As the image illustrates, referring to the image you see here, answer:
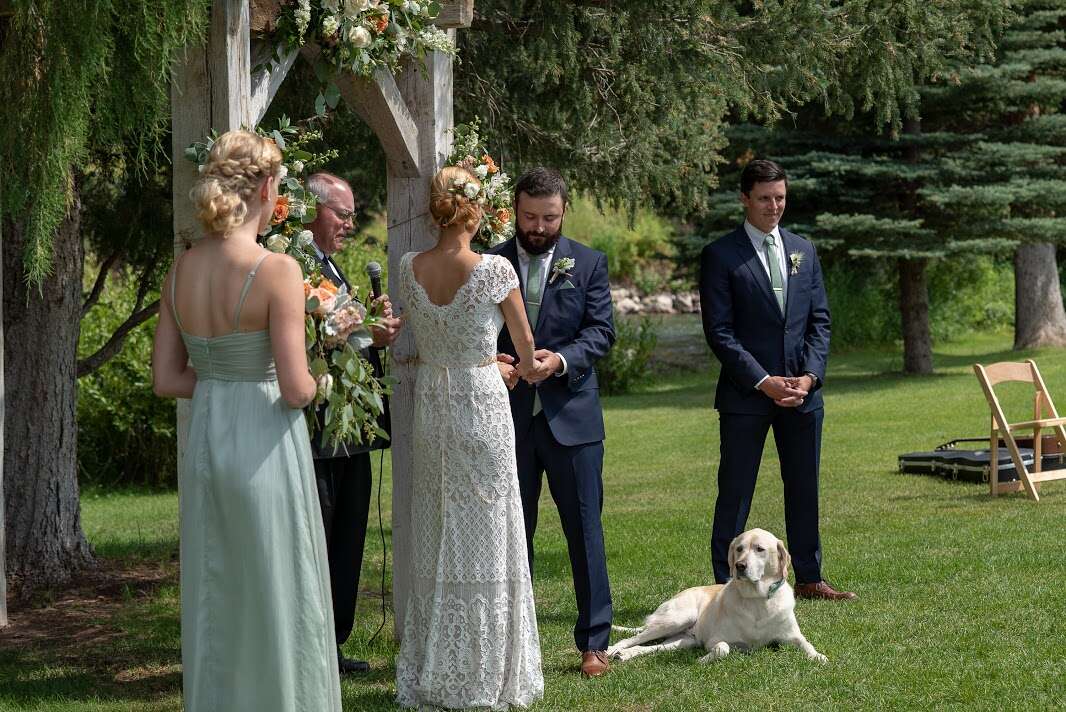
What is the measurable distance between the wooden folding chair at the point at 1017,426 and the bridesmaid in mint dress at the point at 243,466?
729 centimetres

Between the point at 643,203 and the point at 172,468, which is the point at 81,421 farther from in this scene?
the point at 643,203

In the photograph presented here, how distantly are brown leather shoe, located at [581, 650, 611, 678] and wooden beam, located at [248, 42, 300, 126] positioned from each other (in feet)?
8.80

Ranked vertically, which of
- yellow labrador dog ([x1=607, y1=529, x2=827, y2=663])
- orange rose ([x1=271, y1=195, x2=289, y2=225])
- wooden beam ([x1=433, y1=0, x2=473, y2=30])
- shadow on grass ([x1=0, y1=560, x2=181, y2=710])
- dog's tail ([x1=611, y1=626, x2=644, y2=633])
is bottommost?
shadow on grass ([x1=0, y1=560, x2=181, y2=710])

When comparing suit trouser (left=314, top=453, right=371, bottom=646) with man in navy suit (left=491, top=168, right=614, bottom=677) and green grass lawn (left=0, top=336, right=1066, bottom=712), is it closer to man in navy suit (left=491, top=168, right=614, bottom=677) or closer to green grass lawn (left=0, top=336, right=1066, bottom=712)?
green grass lawn (left=0, top=336, right=1066, bottom=712)

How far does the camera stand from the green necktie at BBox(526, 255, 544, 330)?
19.6ft

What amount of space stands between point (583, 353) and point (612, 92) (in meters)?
4.41

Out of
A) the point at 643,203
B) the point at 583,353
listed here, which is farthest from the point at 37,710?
the point at 643,203

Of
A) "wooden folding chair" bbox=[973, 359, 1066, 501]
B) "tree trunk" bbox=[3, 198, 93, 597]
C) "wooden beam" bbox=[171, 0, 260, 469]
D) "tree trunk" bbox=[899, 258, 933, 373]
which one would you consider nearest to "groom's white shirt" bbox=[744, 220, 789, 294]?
"wooden beam" bbox=[171, 0, 260, 469]

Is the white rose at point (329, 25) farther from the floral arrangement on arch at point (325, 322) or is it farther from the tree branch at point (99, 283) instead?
the tree branch at point (99, 283)

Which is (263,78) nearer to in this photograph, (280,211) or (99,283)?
(280,211)

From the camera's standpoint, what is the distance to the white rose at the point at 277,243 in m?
5.05

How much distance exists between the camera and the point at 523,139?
10477mm

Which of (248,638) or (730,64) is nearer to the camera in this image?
(248,638)

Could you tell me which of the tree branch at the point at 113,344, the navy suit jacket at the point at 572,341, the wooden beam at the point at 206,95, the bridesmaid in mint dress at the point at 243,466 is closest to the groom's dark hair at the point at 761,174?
the navy suit jacket at the point at 572,341
